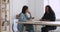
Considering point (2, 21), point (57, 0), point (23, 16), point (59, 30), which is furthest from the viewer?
point (57, 0)

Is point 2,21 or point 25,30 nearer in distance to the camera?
point 2,21

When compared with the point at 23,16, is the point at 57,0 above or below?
above

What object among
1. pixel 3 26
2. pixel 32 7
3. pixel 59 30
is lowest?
pixel 59 30

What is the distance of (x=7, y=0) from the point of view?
3.52 metres

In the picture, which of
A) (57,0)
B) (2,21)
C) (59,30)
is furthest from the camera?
(57,0)

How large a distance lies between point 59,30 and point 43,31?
0.78 metres

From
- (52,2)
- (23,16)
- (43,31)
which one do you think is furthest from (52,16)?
(52,2)

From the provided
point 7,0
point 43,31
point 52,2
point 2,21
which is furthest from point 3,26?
point 52,2

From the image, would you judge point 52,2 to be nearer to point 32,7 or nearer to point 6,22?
point 32,7

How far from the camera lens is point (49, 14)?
422cm

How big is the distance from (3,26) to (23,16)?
859 millimetres

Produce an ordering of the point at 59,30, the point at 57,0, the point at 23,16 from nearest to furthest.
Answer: the point at 23,16, the point at 59,30, the point at 57,0

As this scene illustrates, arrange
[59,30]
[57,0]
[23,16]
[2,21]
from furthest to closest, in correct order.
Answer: [57,0]
[59,30]
[23,16]
[2,21]

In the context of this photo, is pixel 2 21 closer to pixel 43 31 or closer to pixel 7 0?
pixel 7 0
